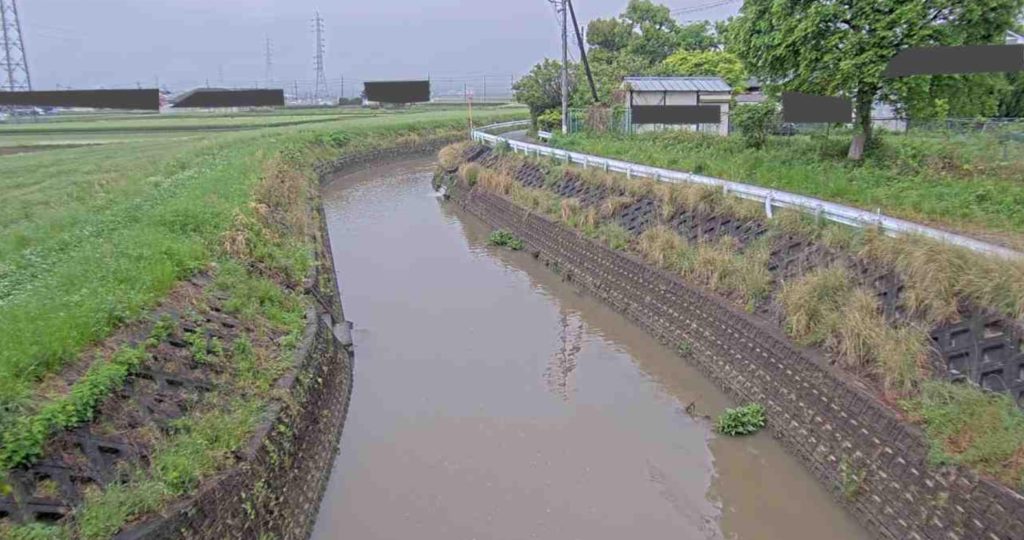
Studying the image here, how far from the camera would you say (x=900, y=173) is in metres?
12.8

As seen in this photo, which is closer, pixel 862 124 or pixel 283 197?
pixel 862 124

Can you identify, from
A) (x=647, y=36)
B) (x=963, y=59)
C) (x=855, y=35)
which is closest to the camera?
(x=963, y=59)

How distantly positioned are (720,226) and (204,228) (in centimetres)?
869

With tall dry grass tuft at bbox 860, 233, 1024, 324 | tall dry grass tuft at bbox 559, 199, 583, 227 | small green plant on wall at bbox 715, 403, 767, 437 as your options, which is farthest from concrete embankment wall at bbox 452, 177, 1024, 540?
tall dry grass tuft at bbox 559, 199, 583, 227

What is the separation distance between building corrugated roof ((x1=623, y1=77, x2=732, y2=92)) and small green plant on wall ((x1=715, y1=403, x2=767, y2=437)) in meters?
19.0

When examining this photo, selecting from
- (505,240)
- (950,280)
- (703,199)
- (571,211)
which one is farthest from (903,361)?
(505,240)

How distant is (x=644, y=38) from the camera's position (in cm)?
4384

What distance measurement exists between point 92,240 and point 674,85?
21.4 m

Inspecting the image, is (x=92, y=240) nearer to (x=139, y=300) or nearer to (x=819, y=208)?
(x=139, y=300)

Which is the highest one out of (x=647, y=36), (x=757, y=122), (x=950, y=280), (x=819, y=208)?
(x=647, y=36)

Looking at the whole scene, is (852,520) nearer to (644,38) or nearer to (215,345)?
(215,345)

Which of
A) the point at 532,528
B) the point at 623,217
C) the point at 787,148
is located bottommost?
the point at 532,528

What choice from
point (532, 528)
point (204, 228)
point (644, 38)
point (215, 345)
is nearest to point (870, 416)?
point (532, 528)

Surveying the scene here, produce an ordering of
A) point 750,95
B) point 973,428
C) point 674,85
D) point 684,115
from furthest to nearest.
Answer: point 750,95, point 674,85, point 684,115, point 973,428
